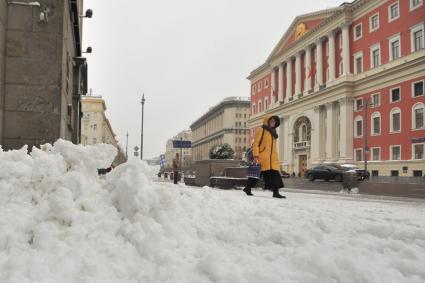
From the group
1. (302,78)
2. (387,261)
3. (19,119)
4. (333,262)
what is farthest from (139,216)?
(302,78)

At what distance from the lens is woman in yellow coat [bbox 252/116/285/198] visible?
29.5 ft

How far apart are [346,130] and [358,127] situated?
118 centimetres

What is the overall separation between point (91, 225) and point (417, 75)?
3385 centimetres

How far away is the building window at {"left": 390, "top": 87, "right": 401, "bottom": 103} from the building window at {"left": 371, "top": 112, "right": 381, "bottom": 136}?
2090mm

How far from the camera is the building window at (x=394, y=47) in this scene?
34.5 m

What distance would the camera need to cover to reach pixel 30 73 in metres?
7.77

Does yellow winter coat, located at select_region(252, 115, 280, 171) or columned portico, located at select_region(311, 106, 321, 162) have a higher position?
columned portico, located at select_region(311, 106, 321, 162)

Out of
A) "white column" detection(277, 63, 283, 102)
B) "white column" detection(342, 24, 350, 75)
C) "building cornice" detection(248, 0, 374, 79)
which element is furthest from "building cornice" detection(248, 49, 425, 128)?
"building cornice" detection(248, 0, 374, 79)

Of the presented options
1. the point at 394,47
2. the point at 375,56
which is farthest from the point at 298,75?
the point at 394,47

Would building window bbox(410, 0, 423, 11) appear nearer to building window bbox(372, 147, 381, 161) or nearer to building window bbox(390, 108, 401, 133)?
building window bbox(390, 108, 401, 133)

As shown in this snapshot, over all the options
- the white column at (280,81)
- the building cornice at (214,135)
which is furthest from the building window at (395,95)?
the building cornice at (214,135)

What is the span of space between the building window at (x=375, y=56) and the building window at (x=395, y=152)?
859 cm

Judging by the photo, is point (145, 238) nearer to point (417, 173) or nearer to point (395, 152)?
point (417, 173)

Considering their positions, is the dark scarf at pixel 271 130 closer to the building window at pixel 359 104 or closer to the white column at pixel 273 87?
the building window at pixel 359 104
